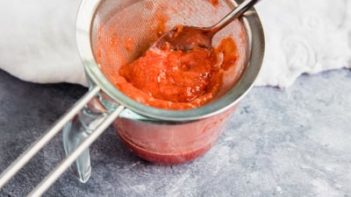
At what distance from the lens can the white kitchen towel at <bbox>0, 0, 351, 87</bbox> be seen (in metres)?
1.03

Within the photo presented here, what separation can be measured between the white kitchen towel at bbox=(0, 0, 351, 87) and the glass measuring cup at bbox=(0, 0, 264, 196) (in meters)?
0.17

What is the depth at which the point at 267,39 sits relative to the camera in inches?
42.6

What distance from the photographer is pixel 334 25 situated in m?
1.12

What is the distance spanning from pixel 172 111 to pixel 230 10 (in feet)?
0.81

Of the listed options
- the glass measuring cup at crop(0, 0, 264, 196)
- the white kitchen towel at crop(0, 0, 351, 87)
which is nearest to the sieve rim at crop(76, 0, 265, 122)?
the glass measuring cup at crop(0, 0, 264, 196)

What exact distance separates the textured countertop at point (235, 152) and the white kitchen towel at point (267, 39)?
1.6 inches

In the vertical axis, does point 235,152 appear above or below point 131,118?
below

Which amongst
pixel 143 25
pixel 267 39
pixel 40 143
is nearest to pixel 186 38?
pixel 143 25

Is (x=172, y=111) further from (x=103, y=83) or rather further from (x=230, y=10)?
(x=230, y=10)

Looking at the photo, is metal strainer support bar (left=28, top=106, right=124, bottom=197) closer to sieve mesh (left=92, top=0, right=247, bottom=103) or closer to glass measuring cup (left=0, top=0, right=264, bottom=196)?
glass measuring cup (left=0, top=0, right=264, bottom=196)

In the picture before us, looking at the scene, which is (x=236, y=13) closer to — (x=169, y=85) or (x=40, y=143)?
(x=169, y=85)

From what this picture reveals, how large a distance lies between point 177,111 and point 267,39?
0.38 metres

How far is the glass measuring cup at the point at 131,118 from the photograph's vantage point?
0.73 meters

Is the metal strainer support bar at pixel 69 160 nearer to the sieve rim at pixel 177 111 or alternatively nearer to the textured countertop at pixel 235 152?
the sieve rim at pixel 177 111
